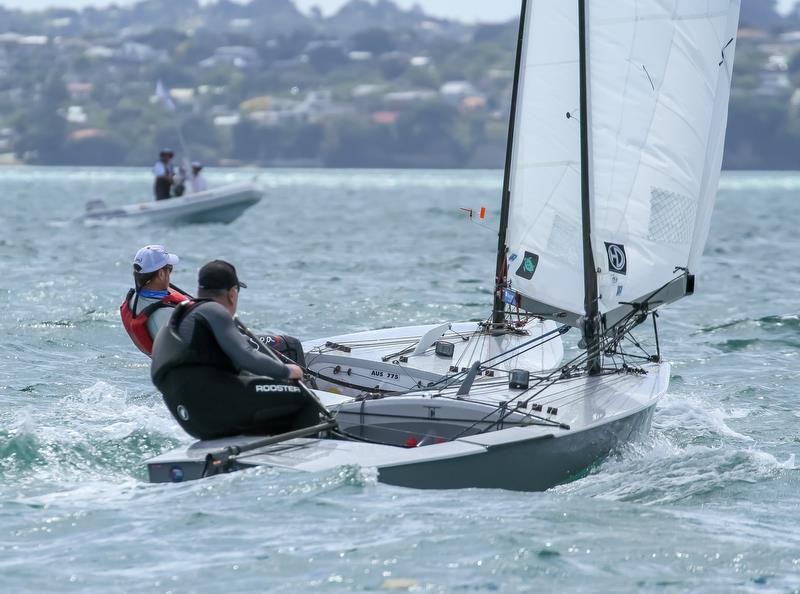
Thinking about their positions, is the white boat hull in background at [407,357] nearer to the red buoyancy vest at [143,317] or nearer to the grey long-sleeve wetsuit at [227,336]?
the red buoyancy vest at [143,317]

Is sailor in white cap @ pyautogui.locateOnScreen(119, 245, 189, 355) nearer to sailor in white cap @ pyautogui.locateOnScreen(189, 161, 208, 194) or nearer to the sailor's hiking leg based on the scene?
the sailor's hiking leg

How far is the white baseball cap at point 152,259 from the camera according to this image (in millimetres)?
7059

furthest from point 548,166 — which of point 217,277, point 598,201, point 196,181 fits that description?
point 196,181

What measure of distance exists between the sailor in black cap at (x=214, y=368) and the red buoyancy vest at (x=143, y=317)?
3.29 ft

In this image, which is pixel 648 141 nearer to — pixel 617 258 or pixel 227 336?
pixel 617 258

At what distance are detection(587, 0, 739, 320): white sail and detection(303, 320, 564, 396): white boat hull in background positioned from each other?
659 mm

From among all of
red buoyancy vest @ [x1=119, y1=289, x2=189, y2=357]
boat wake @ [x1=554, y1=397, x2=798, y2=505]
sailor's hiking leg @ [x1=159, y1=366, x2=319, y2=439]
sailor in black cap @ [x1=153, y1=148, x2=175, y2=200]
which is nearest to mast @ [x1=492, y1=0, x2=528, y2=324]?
boat wake @ [x1=554, y1=397, x2=798, y2=505]

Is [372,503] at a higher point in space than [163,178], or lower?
lower

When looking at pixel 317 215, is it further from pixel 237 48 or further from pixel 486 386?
pixel 237 48

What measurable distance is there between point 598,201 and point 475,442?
2.45 meters

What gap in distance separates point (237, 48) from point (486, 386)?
471 feet

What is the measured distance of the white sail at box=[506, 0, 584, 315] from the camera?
8.21 meters

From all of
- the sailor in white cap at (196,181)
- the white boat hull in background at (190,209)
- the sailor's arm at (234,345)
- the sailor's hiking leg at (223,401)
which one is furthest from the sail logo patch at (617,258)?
the sailor in white cap at (196,181)

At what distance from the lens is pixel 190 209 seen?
24250mm
